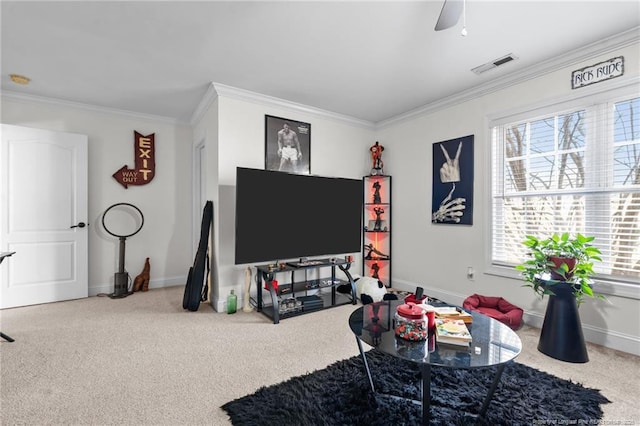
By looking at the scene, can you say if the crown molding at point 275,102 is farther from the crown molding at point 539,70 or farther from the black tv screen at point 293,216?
the black tv screen at point 293,216

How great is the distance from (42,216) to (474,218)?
16.1 feet

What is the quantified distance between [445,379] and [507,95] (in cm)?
273

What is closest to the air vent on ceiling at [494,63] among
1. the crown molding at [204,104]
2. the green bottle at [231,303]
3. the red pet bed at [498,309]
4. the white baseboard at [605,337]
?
the red pet bed at [498,309]

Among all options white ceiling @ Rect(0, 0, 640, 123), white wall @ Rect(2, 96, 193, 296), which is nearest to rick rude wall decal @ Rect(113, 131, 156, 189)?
white wall @ Rect(2, 96, 193, 296)

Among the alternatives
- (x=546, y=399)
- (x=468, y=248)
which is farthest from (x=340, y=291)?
(x=546, y=399)

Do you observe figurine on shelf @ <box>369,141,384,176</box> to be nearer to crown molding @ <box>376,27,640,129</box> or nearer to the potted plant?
crown molding @ <box>376,27,640,129</box>

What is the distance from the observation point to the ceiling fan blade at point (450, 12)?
162cm

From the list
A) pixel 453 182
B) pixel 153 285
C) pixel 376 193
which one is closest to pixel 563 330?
pixel 453 182

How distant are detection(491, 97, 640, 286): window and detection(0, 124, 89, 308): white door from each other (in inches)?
189

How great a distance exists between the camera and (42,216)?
348cm

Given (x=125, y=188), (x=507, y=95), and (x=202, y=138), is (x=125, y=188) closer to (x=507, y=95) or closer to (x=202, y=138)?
(x=202, y=138)

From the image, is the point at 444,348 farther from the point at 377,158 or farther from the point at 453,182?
the point at 377,158

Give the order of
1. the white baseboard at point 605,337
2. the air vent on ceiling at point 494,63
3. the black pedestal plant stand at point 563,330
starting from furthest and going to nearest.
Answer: the air vent on ceiling at point 494,63
the white baseboard at point 605,337
the black pedestal plant stand at point 563,330

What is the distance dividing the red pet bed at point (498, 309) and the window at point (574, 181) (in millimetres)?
396
